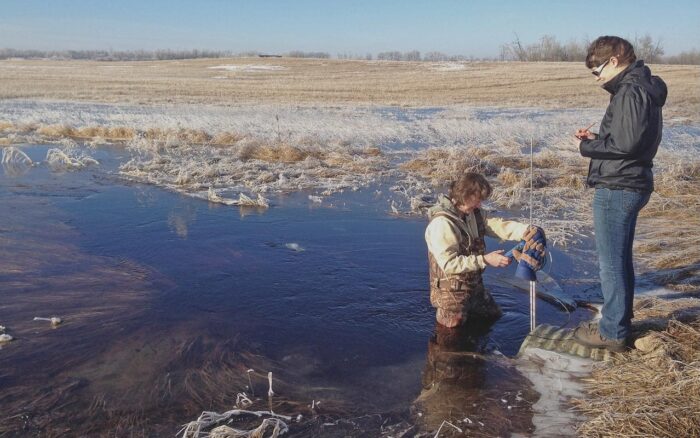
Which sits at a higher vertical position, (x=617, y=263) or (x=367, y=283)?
(x=617, y=263)

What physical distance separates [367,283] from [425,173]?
19.0 ft

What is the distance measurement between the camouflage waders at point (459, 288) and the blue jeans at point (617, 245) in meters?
1.00

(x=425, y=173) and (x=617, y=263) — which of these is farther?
(x=425, y=173)

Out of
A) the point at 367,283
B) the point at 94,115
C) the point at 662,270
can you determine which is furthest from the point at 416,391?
the point at 94,115

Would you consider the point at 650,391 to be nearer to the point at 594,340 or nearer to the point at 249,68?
the point at 594,340

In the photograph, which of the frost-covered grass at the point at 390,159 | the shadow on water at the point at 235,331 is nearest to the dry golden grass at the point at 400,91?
the frost-covered grass at the point at 390,159

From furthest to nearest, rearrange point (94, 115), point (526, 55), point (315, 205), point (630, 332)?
point (526, 55), point (94, 115), point (315, 205), point (630, 332)

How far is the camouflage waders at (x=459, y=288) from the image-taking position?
4.80 metres

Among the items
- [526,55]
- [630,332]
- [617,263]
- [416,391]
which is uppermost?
[526,55]

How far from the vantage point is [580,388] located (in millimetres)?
3969

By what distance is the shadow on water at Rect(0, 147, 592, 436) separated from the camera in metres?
3.81

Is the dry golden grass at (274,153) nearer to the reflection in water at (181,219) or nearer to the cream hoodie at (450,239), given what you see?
the reflection in water at (181,219)

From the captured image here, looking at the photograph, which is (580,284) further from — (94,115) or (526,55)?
(526,55)

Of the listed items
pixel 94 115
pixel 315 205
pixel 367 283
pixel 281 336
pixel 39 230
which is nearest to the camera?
pixel 281 336
